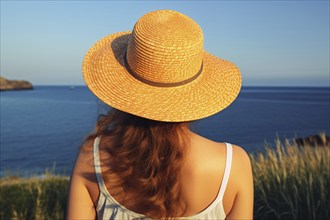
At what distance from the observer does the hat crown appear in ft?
4.83

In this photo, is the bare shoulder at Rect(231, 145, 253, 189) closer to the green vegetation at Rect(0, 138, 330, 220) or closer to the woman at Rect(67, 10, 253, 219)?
the woman at Rect(67, 10, 253, 219)

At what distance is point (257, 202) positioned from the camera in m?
4.68

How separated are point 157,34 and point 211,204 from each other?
0.80m

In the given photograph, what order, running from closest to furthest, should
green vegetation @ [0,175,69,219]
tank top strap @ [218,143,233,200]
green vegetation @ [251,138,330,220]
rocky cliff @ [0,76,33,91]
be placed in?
tank top strap @ [218,143,233,200], green vegetation @ [251,138,330,220], green vegetation @ [0,175,69,219], rocky cliff @ [0,76,33,91]

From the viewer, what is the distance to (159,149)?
1434mm

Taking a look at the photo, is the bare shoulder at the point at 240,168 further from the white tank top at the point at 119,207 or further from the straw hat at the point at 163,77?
the straw hat at the point at 163,77

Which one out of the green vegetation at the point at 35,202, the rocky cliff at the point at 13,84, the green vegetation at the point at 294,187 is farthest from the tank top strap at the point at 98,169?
the rocky cliff at the point at 13,84

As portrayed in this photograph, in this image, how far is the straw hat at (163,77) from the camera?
1.45 metres

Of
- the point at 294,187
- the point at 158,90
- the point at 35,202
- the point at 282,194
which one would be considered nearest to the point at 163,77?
the point at 158,90

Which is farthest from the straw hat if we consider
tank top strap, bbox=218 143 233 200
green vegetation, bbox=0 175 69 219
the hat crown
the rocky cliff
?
the rocky cliff

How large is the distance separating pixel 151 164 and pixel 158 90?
→ 342 millimetres

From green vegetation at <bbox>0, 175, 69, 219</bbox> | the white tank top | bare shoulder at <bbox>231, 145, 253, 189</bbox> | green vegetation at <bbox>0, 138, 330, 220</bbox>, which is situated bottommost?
green vegetation at <bbox>0, 175, 69, 219</bbox>

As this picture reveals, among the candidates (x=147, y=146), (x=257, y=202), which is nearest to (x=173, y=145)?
(x=147, y=146)

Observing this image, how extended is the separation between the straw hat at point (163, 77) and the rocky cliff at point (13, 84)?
152911mm
